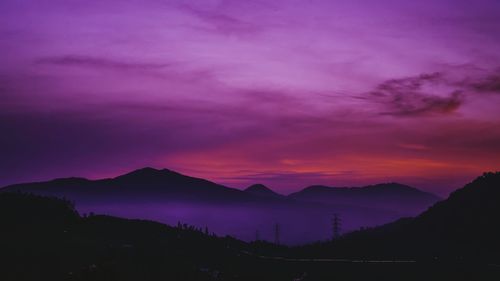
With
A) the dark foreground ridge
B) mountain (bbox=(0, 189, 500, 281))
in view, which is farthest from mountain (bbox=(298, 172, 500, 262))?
mountain (bbox=(0, 189, 500, 281))

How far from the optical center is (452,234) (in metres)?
119

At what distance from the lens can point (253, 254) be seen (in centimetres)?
10312

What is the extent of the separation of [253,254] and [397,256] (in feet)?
79.3

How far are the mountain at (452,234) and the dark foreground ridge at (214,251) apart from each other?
20cm

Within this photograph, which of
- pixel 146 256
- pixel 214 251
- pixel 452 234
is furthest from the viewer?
pixel 452 234

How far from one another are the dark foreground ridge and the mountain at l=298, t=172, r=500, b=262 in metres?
0.20

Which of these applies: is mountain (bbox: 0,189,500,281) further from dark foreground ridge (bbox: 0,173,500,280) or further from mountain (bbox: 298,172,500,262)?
mountain (bbox: 298,172,500,262)

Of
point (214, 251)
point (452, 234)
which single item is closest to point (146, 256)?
point (214, 251)

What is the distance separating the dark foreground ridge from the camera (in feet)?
227

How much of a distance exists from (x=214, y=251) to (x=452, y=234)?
50623mm

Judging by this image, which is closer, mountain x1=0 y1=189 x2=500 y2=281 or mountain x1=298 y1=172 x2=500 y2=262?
mountain x1=0 y1=189 x2=500 y2=281

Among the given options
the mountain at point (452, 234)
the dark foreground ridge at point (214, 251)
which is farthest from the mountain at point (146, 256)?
the mountain at point (452, 234)

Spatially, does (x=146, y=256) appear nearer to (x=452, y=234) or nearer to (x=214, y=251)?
(x=214, y=251)

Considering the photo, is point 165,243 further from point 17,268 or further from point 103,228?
point 17,268
